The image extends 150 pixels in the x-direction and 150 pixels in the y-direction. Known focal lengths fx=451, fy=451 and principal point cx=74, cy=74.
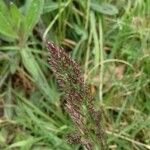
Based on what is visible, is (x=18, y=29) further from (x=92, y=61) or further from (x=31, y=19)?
(x=92, y=61)

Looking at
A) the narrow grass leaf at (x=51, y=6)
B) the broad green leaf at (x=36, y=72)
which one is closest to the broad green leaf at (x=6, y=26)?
the broad green leaf at (x=36, y=72)

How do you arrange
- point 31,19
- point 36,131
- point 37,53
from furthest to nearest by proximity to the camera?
point 37,53 → point 36,131 → point 31,19

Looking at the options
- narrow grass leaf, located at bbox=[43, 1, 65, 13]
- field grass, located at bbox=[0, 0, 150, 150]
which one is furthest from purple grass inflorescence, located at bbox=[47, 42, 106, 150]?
narrow grass leaf, located at bbox=[43, 1, 65, 13]

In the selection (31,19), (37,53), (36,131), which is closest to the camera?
(31,19)

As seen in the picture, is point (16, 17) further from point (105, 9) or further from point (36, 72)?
point (105, 9)

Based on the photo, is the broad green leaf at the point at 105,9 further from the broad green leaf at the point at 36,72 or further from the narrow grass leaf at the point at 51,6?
the broad green leaf at the point at 36,72

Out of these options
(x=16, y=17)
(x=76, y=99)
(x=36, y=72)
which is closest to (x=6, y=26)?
(x=16, y=17)

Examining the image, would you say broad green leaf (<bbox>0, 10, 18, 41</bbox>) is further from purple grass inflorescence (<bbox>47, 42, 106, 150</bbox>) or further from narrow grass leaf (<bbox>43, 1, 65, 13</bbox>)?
purple grass inflorescence (<bbox>47, 42, 106, 150</bbox>)

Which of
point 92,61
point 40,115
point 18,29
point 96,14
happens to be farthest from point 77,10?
point 40,115
